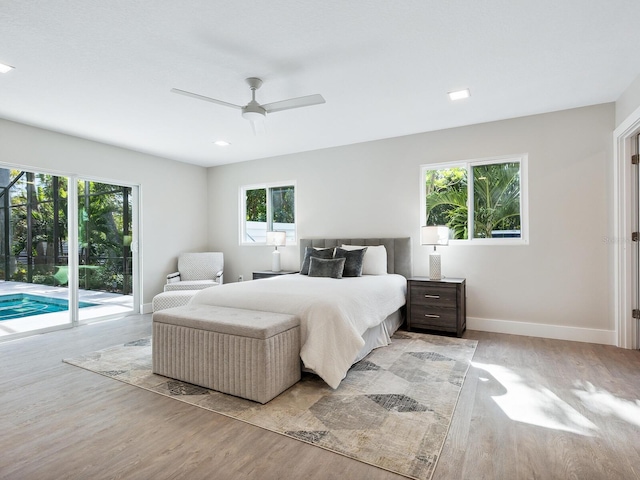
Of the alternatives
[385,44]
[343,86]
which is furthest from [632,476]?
[343,86]

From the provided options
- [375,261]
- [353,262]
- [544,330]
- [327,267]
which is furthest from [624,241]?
[327,267]

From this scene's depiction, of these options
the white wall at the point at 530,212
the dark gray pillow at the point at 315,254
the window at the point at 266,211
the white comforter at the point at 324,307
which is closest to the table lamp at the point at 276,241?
the window at the point at 266,211

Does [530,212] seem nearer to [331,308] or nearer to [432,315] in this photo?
[432,315]

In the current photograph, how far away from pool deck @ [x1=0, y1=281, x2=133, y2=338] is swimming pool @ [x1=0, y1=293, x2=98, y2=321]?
40 millimetres

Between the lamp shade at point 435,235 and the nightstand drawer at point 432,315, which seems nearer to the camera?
the nightstand drawer at point 432,315

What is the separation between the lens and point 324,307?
274cm

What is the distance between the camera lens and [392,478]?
164 cm

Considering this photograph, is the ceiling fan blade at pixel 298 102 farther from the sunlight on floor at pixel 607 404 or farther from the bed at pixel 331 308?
the sunlight on floor at pixel 607 404

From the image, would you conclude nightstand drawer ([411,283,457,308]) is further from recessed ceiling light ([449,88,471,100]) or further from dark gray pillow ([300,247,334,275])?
recessed ceiling light ([449,88,471,100])

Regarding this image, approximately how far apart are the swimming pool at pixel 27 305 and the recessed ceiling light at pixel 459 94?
5.32m

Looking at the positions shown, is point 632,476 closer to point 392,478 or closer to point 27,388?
point 392,478

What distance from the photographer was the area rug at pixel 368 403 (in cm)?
188

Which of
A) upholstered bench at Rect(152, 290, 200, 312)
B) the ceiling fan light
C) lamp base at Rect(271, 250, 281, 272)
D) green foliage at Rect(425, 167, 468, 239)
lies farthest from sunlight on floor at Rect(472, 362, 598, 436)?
upholstered bench at Rect(152, 290, 200, 312)

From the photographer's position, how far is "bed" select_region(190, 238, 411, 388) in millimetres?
2631
